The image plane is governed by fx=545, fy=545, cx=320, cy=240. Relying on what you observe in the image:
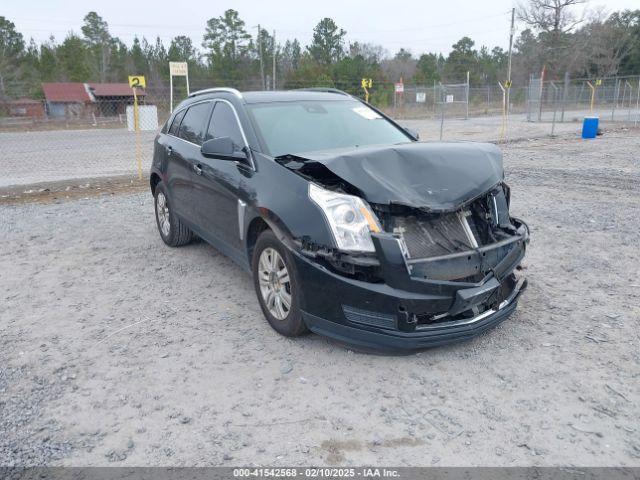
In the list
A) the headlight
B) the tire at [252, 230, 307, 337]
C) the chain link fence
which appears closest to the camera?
the headlight

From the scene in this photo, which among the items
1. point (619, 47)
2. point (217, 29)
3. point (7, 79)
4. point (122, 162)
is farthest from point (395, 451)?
point (619, 47)

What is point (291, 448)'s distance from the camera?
2803mm

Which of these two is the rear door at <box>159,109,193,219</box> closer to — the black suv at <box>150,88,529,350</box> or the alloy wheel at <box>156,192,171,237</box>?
the alloy wheel at <box>156,192,171,237</box>

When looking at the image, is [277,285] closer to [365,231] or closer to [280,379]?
[280,379]

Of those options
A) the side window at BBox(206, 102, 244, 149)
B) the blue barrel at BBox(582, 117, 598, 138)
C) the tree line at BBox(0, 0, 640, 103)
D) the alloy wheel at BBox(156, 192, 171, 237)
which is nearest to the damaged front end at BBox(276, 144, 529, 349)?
the side window at BBox(206, 102, 244, 149)

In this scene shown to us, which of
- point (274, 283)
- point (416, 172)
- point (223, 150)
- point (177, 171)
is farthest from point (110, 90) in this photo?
point (416, 172)

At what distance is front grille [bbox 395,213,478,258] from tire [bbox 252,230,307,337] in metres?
0.79

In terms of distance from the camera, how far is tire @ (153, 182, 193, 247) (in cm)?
618

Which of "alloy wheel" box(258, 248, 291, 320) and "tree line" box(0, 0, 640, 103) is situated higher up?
"tree line" box(0, 0, 640, 103)

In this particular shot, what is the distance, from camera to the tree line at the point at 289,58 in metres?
48.0

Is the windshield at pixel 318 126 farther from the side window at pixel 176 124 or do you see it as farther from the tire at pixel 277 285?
the side window at pixel 176 124

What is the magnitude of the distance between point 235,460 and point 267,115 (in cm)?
298

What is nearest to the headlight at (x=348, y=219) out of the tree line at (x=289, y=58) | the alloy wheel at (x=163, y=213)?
the alloy wheel at (x=163, y=213)

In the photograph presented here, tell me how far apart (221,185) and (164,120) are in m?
27.4
